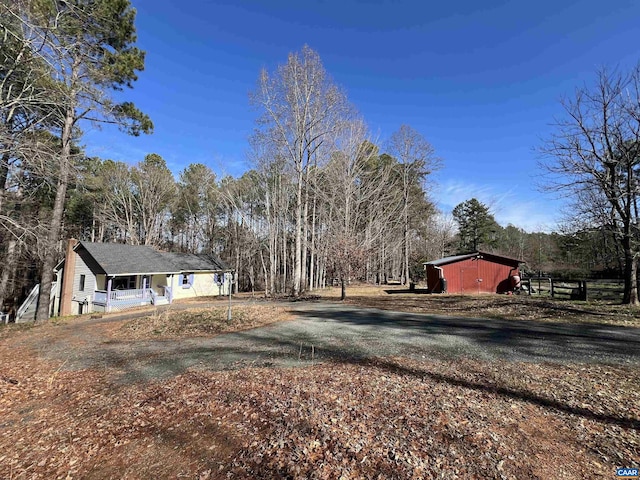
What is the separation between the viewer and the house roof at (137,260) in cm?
1941

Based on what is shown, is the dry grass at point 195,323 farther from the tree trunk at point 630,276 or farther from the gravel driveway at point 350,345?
the tree trunk at point 630,276

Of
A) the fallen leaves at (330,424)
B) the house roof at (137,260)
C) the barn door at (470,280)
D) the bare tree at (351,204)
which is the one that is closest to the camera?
the fallen leaves at (330,424)

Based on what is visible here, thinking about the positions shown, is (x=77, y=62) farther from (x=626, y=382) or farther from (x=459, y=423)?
(x=626, y=382)

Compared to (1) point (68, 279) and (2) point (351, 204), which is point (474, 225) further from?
(1) point (68, 279)

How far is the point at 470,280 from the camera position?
2078cm

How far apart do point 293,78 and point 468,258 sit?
17.1 m

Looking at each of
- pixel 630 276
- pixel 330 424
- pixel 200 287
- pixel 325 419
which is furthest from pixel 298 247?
pixel 630 276

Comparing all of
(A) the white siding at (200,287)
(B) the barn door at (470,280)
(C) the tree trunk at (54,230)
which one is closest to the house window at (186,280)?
(A) the white siding at (200,287)

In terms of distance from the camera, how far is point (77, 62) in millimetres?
10078

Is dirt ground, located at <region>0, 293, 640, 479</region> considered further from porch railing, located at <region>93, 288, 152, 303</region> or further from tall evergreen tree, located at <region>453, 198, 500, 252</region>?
tall evergreen tree, located at <region>453, 198, 500, 252</region>

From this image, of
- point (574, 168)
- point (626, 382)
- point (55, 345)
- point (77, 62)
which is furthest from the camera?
point (574, 168)

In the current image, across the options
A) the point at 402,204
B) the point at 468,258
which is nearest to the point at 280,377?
the point at 468,258

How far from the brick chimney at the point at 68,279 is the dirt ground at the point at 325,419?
17.2 metres

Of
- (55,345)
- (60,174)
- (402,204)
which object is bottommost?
(55,345)
